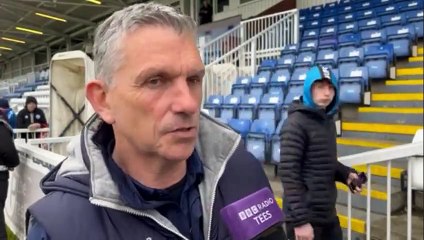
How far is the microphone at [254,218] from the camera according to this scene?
2.17 ft

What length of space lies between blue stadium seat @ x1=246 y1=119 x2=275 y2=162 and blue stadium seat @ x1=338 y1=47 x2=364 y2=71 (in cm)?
106

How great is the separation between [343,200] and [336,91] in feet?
2.95

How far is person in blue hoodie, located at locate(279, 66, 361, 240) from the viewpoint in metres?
1.62

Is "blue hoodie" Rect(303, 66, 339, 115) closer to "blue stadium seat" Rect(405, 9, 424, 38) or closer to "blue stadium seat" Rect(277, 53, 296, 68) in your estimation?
"blue stadium seat" Rect(405, 9, 424, 38)

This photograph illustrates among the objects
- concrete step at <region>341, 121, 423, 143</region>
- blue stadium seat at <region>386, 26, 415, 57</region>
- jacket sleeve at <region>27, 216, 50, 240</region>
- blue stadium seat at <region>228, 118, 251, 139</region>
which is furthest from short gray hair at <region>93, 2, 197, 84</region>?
blue stadium seat at <region>386, 26, 415, 57</region>

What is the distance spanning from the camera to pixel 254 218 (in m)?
0.68

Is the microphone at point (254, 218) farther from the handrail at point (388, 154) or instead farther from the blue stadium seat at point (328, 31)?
the blue stadium seat at point (328, 31)

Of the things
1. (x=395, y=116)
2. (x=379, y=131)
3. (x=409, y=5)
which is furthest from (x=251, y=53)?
(x=395, y=116)

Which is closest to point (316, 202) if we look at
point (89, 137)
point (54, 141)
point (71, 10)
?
point (89, 137)

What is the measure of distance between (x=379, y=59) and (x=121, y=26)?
14.0 ft

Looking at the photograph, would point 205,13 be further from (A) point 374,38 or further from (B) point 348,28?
(A) point 374,38

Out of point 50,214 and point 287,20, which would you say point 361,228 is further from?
point 287,20

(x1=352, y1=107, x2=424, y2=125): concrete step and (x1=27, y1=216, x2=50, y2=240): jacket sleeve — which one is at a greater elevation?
(x1=352, y1=107, x2=424, y2=125): concrete step

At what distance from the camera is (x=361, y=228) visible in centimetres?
212
